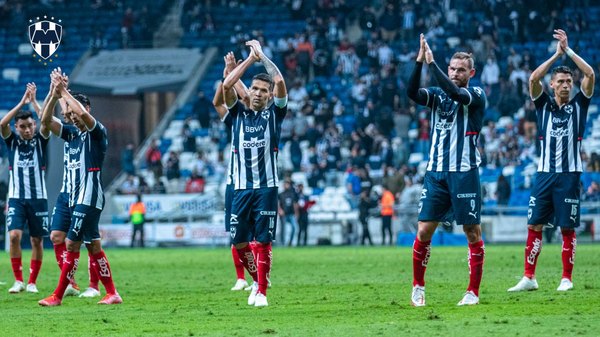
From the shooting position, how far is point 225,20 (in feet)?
159

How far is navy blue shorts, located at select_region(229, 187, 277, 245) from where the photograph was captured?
44.0 feet

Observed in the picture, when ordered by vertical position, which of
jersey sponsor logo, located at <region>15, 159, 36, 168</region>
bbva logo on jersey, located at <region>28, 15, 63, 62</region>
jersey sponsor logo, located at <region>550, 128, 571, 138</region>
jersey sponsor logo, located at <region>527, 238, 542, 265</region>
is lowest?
jersey sponsor logo, located at <region>527, 238, 542, 265</region>

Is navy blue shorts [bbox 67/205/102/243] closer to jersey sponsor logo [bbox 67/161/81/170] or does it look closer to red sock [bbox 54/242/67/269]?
jersey sponsor logo [bbox 67/161/81/170]

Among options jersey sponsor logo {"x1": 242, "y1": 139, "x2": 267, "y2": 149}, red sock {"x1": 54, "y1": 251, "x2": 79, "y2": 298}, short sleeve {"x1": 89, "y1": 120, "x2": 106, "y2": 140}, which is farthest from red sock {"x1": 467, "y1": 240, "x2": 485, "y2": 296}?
red sock {"x1": 54, "y1": 251, "x2": 79, "y2": 298}

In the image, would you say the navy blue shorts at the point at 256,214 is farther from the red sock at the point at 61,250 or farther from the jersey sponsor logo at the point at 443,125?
the red sock at the point at 61,250

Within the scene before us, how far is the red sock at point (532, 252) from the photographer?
1522 centimetres

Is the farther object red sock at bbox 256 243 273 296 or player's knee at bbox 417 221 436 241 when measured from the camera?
red sock at bbox 256 243 273 296

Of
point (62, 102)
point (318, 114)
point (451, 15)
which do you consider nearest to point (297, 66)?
point (318, 114)

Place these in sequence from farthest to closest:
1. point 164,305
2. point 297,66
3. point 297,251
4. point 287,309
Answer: point 297,66 < point 297,251 < point 164,305 < point 287,309

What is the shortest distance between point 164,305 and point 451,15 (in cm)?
3034

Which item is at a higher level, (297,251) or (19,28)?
(19,28)

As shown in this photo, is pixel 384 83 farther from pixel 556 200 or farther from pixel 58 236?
pixel 58 236

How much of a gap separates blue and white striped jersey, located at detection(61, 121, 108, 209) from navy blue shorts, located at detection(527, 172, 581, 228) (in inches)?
219

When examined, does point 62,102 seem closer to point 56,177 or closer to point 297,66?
point 56,177
